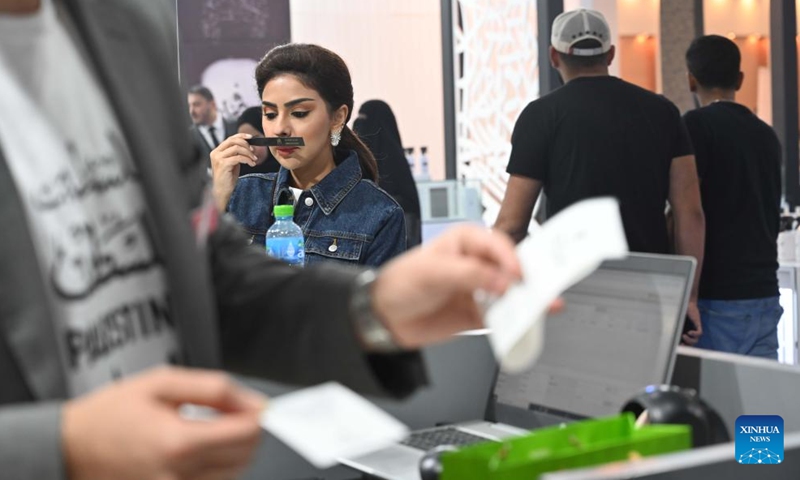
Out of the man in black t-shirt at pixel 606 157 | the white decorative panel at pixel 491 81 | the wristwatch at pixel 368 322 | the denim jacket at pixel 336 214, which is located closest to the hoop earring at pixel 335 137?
the denim jacket at pixel 336 214

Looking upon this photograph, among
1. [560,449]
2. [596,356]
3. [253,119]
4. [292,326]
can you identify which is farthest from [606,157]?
[292,326]

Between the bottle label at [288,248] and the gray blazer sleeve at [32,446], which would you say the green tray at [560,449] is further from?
the bottle label at [288,248]

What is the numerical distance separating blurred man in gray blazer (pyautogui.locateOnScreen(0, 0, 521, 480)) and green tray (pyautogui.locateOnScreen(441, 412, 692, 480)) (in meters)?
0.14

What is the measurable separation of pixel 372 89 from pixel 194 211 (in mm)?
8439

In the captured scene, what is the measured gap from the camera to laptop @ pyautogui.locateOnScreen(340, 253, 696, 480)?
1953mm

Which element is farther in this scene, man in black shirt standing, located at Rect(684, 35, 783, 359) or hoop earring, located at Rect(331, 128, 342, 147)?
man in black shirt standing, located at Rect(684, 35, 783, 359)

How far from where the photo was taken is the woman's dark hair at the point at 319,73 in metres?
3.31

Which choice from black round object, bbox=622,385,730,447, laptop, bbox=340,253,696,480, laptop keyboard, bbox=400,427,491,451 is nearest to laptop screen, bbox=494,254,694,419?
laptop, bbox=340,253,696,480

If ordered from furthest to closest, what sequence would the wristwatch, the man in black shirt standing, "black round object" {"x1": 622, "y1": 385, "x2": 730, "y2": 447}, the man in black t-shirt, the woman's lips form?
the man in black shirt standing, the man in black t-shirt, the woman's lips, "black round object" {"x1": 622, "y1": 385, "x2": 730, "y2": 447}, the wristwatch

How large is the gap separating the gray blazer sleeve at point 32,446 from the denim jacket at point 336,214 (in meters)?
2.16

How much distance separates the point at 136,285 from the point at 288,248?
6.17ft

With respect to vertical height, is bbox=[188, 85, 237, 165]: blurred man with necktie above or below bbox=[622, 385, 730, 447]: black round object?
above

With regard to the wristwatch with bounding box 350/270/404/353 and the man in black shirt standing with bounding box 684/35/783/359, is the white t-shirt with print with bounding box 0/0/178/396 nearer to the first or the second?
the wristwatch with bounding box 350/270/404/353

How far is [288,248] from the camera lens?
2875 mm
